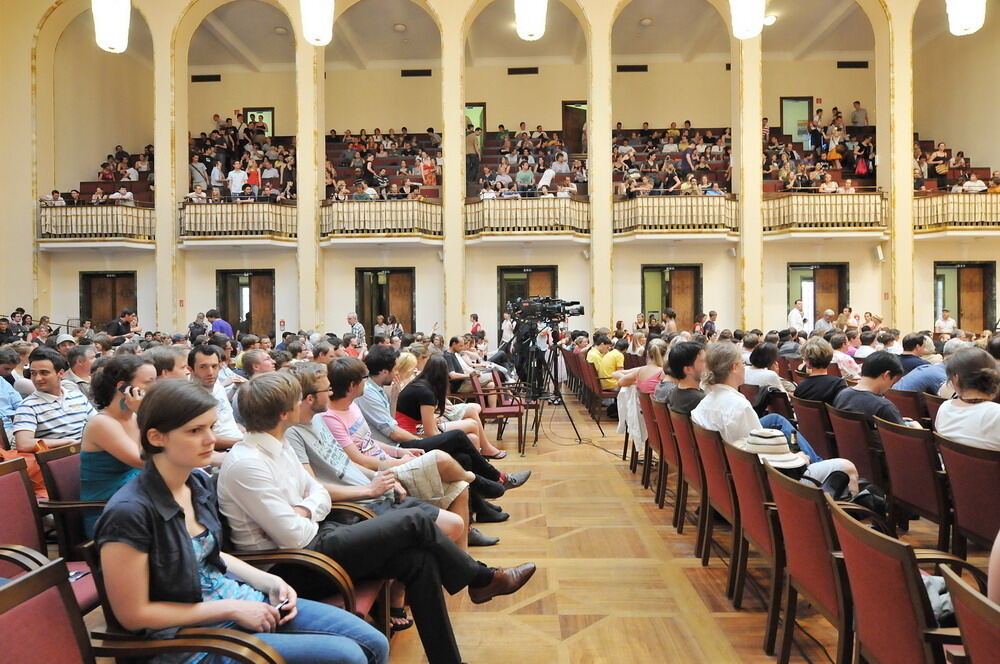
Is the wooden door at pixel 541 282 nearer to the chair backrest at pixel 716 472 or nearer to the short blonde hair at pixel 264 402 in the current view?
the chair backrest at pixel 716 472

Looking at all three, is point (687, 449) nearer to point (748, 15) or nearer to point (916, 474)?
point (916, 474)

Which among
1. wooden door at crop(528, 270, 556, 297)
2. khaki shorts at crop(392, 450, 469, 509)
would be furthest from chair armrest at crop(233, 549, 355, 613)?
wooden door at crop(528, 270, 556, 297)

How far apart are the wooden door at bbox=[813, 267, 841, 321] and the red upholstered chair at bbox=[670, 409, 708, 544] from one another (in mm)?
12771

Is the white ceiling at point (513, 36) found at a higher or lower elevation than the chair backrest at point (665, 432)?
higher

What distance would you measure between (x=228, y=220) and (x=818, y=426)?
13035 millimetres

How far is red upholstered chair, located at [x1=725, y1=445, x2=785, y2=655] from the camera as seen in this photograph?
2.67m

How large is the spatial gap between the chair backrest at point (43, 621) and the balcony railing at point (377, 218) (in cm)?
1331

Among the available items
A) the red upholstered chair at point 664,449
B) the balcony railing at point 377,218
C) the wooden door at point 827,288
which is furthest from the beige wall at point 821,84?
the red upholstered chair at point 664,449

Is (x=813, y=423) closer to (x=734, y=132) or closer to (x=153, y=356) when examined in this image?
(x=153, y=356)

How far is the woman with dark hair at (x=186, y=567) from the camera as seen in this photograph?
1.67 meters

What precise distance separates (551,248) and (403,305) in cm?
354

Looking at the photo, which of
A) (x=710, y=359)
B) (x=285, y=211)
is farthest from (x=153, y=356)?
(x=285, y=211)

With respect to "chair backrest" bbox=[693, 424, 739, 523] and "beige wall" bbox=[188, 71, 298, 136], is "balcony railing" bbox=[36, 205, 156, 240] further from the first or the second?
"chair backrest" bbox=[693, 424, 739, 523]

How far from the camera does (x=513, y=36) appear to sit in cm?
1717
